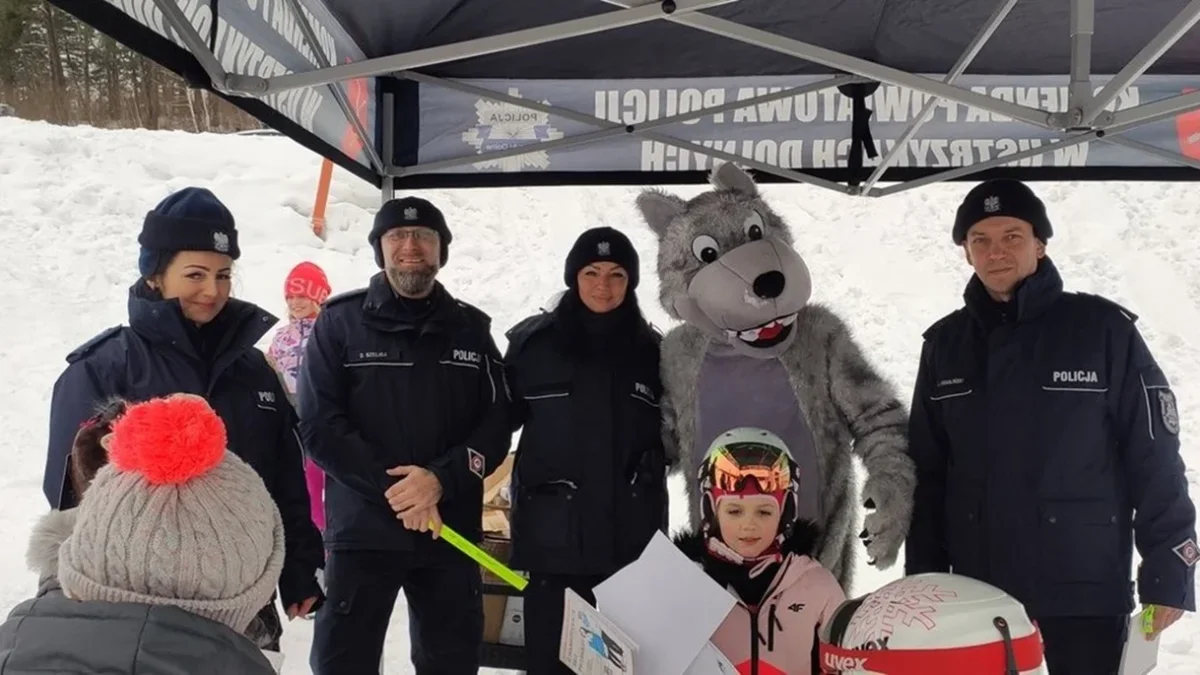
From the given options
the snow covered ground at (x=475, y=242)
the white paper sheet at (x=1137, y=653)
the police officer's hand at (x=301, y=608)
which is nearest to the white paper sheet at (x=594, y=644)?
the police officer's hand at (x=301, y=608)

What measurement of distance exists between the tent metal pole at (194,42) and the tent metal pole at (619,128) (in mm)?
1166

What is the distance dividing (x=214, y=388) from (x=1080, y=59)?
84.7 inches

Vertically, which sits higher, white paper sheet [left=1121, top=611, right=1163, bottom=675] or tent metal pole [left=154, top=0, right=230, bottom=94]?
tent metal pole [left=154, top=0, right=230, bottom=94]

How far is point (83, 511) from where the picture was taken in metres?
1.24

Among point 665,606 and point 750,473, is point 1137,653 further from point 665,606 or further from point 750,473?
point 665,606

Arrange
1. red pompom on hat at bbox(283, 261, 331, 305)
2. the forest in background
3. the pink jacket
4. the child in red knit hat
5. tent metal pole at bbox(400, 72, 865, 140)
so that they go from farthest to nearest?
the forest in background → red pompom on hat at bbox(283, 261, 331, 305) → the child in red knit hat → tent metal pole at bbox(400, 72, 865, 140) → the pink jacket

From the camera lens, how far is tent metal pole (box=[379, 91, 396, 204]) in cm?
Answer: 355

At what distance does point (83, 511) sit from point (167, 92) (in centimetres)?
2016

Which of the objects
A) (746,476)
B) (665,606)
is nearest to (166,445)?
(665,606)

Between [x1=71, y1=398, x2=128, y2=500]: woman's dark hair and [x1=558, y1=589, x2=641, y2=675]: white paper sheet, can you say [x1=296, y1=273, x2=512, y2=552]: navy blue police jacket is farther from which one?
[x1=558, y1=589, x2=641, y2=675]: white paper sheet

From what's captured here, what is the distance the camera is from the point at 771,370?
8.54 feet

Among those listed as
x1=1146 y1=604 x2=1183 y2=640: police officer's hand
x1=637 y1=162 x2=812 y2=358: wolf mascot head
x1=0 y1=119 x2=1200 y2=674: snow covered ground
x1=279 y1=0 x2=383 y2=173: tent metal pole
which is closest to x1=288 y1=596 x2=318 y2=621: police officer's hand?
x1=637 y1=162 x2=812 y2=358: wolf mascot head

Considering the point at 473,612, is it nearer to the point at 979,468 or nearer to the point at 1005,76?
the point at 979,468

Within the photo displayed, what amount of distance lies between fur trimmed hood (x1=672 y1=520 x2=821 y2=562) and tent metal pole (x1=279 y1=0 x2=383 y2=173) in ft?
5.13
